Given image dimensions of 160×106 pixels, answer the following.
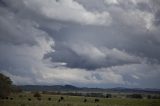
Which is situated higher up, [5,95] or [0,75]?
[0,75]

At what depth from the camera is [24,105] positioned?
72.6m

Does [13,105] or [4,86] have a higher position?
[4,86]

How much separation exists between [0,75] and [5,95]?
11412mm

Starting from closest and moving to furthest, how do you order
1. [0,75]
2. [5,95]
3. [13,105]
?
[13,105] < [5,95] < [0,75]

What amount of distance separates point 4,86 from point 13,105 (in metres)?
45.4

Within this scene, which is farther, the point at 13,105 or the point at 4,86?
the point at 4,86

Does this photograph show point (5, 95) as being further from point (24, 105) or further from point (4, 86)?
point (24, 105)

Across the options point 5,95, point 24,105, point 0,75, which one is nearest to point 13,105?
point 24,105

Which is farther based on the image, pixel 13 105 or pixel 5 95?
pixel 5 95

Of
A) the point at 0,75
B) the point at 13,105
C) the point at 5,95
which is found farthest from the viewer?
the point at 0,75

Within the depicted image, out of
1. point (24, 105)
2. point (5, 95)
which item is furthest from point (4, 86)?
point (24, 105)

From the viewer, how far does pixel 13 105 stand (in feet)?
236

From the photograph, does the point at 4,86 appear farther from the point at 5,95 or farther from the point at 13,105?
the point at 13,105

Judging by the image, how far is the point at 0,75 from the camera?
12156 centimetres
